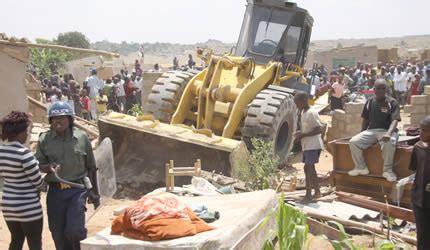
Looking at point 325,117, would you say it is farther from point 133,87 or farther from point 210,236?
point 210,236

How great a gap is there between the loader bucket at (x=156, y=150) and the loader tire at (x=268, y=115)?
2.83ft

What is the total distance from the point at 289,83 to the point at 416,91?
8.67 meters

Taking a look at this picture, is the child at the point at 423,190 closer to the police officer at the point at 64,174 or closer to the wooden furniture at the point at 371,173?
the wooden furniture at the point at 371,173

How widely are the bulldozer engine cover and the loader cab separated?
442 cm

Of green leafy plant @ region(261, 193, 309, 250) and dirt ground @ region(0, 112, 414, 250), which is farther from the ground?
green leafy plant @ region(261, 193, 309, 250)

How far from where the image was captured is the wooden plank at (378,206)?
6.16 meters

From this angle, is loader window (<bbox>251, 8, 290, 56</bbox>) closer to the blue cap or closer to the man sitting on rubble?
the man sitting on rubble

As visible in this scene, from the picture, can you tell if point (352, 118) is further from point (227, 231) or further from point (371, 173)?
point (227, 231)

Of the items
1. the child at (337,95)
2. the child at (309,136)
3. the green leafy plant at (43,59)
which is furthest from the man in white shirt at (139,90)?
the child at (309,136)

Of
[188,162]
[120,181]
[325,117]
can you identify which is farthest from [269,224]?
[325,117]

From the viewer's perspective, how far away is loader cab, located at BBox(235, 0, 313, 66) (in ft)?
34.9

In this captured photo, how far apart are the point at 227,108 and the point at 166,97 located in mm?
1451

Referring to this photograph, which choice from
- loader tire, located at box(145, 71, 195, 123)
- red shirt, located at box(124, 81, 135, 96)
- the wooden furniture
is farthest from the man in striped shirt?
red shirt, located at box(124, 81, 135, 96)

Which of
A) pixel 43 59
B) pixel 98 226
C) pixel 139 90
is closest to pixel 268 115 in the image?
pixel 98 226
